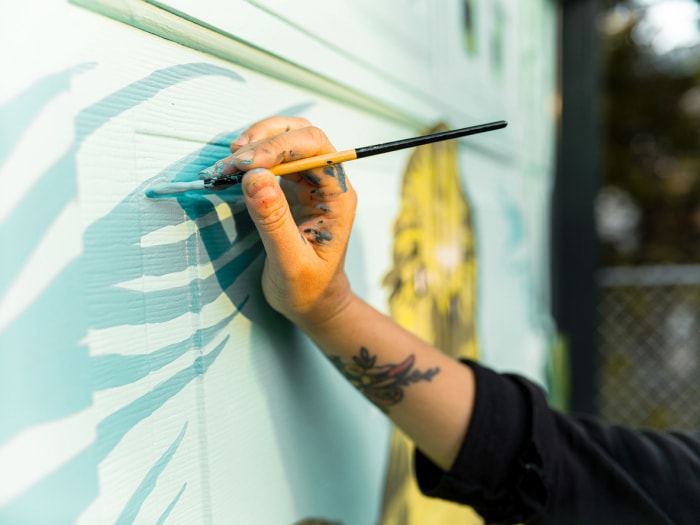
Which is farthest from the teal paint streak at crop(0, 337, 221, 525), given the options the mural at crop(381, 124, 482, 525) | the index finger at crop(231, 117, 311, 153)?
the mural at crop(381, 124, 482, 525)

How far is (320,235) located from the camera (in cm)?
69

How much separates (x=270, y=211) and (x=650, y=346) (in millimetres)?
3228

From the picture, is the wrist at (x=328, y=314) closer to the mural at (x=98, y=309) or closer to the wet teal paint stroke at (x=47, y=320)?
the mural at (x=98, y=309)

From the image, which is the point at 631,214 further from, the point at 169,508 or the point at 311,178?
the point at 169,508

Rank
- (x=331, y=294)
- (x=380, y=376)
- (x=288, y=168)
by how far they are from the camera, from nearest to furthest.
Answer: (x=288, y=168) → (x=331, y=294) → (x=380, y=376)

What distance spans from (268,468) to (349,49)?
2.06ft

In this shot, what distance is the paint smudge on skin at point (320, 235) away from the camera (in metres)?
0.69

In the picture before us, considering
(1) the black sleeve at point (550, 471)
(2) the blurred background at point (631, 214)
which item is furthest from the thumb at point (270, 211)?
(2) the blurred background at point (631, 214)

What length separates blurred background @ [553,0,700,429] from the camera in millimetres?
2670

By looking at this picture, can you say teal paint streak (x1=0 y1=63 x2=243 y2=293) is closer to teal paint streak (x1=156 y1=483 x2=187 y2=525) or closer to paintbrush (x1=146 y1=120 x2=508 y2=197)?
paintbrush (x1=146 y1=120 x2=508 y2=197)

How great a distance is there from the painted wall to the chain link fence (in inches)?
98.0

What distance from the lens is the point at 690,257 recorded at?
16.3 ft

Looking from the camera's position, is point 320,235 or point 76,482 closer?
point 76,482

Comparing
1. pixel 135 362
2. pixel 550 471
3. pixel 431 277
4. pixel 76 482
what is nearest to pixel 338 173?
pixel 135 362
